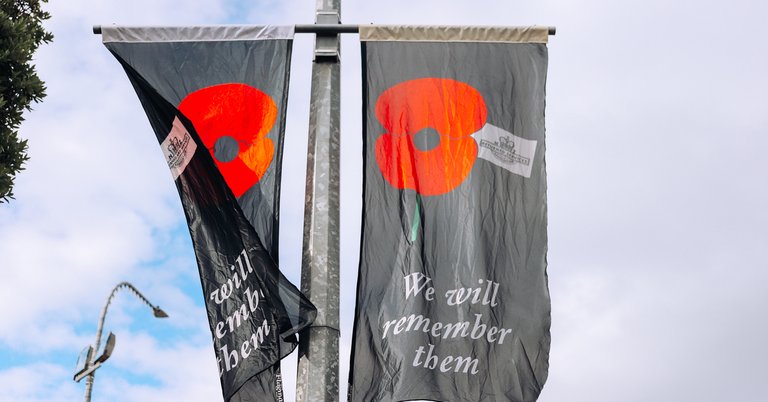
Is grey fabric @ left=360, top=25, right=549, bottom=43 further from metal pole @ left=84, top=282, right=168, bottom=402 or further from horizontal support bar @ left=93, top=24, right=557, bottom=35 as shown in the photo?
metal pole @ left=84, top=282, right=168, bottom=402

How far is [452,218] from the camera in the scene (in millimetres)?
8258

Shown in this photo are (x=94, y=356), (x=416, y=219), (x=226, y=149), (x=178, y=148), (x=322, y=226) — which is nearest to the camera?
(x=416, y=219)

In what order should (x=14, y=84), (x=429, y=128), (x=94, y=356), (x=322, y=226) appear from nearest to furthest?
(x=322, y=226) < (x=429, y=128) < (x=14, y=84) < (x=94, y=356)

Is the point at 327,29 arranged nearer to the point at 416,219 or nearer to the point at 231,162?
the point at 231,162

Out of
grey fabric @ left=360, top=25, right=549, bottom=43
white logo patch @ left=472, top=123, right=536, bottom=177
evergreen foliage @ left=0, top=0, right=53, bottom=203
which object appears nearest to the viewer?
white logo patch @ left=472, top=123, right=536, bottom=177

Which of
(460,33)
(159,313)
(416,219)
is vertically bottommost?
(416,219)

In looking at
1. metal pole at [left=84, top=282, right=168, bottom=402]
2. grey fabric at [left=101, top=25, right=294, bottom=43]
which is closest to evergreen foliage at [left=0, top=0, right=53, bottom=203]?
grey fabric at [left=101, top=25, right=294, bottom=43]

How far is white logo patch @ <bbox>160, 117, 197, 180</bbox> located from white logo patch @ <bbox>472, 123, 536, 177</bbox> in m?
2.50

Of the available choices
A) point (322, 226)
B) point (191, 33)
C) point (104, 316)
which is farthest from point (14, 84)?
point (104, 316)

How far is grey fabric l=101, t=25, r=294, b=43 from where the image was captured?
9094 mm

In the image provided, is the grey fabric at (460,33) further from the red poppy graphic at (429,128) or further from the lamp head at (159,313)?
the lamp head at (159,313)

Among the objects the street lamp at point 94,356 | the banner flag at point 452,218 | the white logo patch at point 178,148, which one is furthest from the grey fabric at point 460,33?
the street lamp at point 94,356

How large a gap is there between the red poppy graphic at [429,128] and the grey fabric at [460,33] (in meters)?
0.47

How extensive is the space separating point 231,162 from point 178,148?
0.47m
